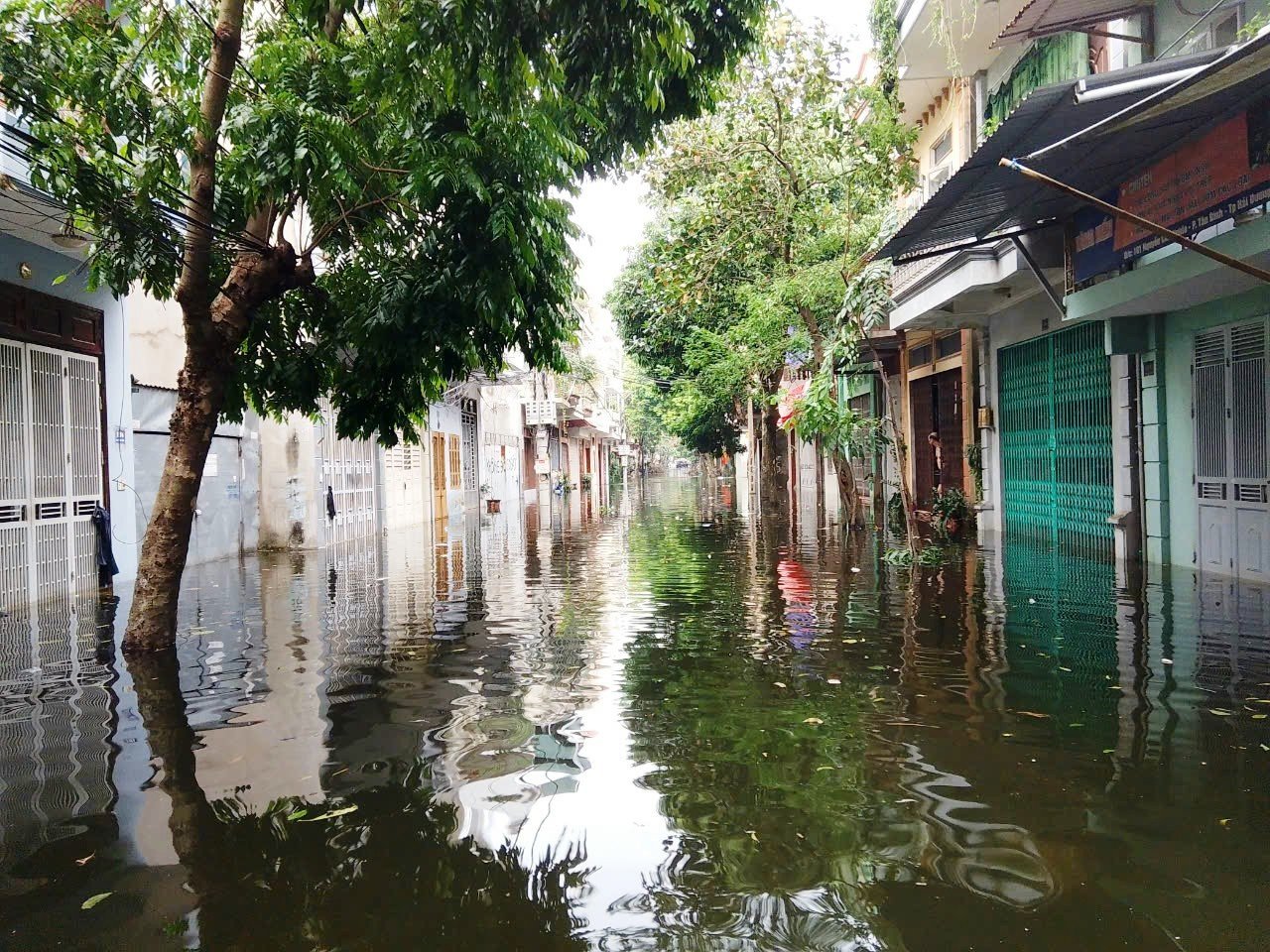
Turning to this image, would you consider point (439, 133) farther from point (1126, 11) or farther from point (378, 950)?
point (1126, 11)

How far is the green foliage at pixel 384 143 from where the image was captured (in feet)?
22.5

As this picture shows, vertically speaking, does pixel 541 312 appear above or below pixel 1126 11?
below

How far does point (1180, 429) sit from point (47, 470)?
13.4 metres

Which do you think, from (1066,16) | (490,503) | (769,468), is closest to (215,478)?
(1066,16)

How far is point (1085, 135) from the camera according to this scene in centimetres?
696

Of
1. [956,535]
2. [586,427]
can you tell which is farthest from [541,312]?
[586,427]

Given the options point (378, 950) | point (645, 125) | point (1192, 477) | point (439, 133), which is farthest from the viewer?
point (1192, 477)

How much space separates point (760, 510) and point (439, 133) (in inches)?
787

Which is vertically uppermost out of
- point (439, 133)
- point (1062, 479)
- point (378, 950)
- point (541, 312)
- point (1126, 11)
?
point (1126, 11)

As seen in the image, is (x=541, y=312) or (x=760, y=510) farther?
(x=760, y=510)

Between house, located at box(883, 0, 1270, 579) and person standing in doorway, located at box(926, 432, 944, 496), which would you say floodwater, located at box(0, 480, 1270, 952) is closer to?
house, located at box(883, 0, 1270, 579)

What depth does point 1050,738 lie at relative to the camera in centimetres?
513

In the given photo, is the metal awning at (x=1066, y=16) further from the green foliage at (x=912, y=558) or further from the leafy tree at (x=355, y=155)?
the green foliage at (x=912, y=558)

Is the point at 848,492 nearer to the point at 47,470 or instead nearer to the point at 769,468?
the point at 769,468
